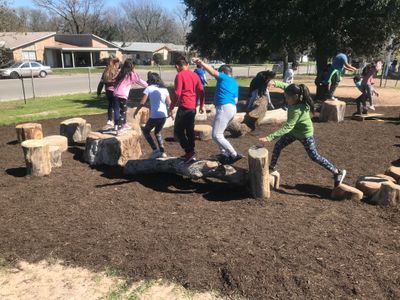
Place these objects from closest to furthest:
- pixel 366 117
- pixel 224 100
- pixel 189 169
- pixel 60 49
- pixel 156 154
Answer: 1. pixel 224 100
2. pixel 189 169
3. pixel 156 154
4. pixel 366 117
5. pixel 60 49

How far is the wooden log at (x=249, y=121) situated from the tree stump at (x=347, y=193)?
13.1 feet

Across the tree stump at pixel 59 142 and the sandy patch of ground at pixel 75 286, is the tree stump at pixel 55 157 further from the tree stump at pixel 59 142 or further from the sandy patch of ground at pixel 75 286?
the sandy patch of ground at pixel 75 286

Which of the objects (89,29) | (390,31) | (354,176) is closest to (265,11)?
(390,31)

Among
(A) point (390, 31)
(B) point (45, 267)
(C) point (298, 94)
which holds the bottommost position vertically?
(B) point (45, 267)

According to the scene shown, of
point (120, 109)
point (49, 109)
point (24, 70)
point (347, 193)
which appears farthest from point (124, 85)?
point (24, 70)

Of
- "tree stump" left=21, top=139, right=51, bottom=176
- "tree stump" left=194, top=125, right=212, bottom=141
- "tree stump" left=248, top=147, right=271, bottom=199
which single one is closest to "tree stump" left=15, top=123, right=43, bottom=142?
"tree stump" left=21, top=139, right=51, bottom=176

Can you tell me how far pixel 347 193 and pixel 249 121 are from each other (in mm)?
4659

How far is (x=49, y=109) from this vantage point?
47.1 ft

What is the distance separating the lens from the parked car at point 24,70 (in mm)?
32456

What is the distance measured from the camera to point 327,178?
6543mm

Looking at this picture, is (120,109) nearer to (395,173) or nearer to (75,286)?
(75,286)

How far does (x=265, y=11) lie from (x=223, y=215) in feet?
38.5

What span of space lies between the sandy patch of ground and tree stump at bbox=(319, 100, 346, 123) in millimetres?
8572

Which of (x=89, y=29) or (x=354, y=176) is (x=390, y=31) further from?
(x=89, y=29)
